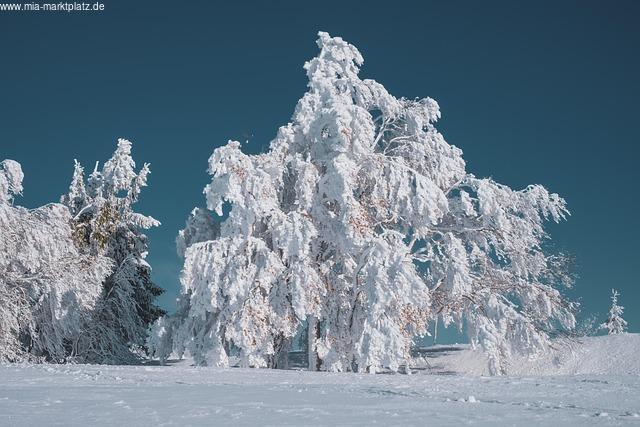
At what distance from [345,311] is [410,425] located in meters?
14.0

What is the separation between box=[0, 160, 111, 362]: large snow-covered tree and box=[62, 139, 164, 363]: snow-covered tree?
5.06 feet

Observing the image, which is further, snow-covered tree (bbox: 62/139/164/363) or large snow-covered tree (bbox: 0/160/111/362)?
snow-covered tree (bbox: 62/139/164/363)

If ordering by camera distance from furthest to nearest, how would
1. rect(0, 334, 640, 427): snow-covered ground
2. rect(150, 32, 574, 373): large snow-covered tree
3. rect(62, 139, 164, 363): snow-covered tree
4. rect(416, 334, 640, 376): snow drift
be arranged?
1. rect(62, 139, 164, 363): snow-covered tree
2. rect(416, 334, 640, 376): snow drift
3. rect(150, 32, 574, 373): large snow-covered tree
4. rect(0, 334, 640, 427): snow-covered ground

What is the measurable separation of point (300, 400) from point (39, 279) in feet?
54.5

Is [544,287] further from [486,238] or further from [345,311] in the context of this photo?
[345,311]

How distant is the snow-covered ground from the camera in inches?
215

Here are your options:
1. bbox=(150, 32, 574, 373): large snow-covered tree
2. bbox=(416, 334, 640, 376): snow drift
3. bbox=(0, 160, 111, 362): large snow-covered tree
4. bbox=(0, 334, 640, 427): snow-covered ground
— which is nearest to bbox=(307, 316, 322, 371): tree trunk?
bbox=(150, 32, 574, 373): large snow-covered tree

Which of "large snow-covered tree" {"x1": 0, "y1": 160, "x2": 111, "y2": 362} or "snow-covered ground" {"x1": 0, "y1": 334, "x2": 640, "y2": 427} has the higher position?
"large snow-covered tree" {"x1": 0, "y1": 160, "x2": 111, "y2": 362}

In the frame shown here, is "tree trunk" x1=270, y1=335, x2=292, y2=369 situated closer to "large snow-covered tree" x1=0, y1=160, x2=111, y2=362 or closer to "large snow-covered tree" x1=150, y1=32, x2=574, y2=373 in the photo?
"large snow-covered tree" x1=150, y1=32, x2=574, y2=373

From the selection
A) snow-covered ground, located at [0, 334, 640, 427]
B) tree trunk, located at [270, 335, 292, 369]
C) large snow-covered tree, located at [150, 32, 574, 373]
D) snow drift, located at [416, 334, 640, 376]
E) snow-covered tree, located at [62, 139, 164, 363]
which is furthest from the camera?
snow-covered tree, located at [62, 139, 164, 363]

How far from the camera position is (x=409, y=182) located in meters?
18.8

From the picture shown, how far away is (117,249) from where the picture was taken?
85.2ft

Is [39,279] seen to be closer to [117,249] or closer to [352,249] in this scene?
[117,249]

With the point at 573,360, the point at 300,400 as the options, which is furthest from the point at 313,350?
the point at 300,400
